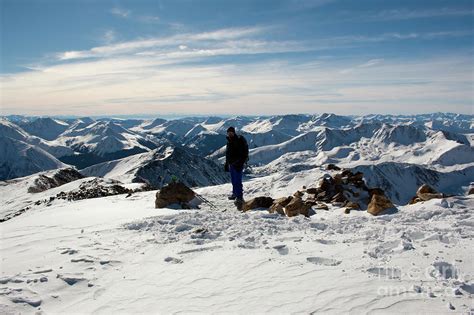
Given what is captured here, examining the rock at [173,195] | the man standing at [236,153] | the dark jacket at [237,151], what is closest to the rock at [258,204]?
the man standing at [236,153]

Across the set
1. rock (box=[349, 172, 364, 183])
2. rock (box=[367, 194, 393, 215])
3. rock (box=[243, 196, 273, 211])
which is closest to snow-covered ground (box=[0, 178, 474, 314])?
rock (box=[367, 194, 393, 215])

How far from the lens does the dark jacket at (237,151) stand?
62.3ft

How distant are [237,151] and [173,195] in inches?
152

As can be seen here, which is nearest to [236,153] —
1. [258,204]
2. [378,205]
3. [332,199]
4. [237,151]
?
[237,151]

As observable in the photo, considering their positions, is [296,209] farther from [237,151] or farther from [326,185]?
[326,185]

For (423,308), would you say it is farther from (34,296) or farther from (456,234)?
(34,296)

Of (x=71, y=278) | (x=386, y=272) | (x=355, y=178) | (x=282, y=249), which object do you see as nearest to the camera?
(x=386, y=272)

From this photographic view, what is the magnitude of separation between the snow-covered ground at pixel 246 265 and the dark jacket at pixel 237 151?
5635mm

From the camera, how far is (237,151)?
62.4ft

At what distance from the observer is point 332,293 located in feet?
23.1

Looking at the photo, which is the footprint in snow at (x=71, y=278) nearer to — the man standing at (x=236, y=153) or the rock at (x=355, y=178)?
the man standing at (x=236, y=153)

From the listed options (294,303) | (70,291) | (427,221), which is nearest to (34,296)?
(70,291)

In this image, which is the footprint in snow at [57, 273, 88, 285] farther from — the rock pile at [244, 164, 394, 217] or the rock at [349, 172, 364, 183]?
the rock at [349, 172, 364, 183]

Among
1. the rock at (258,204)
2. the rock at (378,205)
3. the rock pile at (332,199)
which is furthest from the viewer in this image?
the rock at (258,204)
